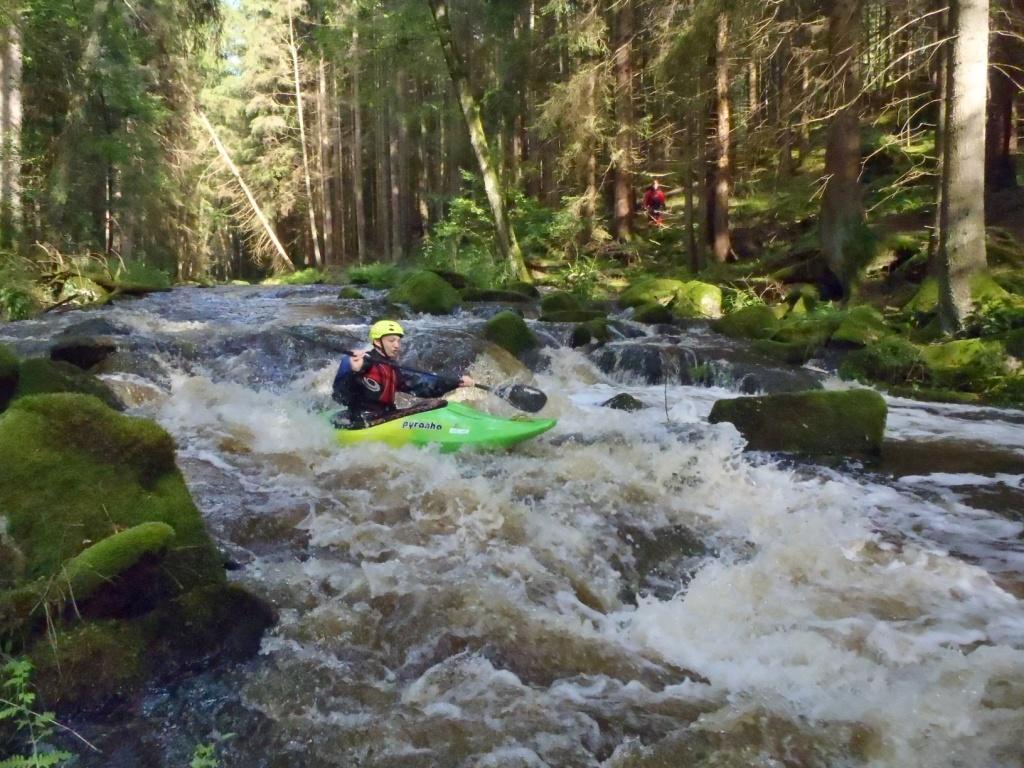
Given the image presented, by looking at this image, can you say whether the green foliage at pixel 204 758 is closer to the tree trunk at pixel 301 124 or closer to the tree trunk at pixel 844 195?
the tree trunk at pixel 844 195

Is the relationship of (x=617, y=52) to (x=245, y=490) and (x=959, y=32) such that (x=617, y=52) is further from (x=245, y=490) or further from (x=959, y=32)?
(x=245, y=490)

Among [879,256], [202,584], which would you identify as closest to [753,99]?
[879,256]

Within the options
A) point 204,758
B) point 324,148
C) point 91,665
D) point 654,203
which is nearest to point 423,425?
point 91,665

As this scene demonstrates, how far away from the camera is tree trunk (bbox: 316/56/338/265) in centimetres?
3109

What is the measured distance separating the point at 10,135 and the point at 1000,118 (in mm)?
18290

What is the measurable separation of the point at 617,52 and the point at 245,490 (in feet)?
48.4

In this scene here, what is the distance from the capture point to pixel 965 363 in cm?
961

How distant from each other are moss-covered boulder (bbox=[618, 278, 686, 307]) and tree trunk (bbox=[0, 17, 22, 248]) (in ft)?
38.3

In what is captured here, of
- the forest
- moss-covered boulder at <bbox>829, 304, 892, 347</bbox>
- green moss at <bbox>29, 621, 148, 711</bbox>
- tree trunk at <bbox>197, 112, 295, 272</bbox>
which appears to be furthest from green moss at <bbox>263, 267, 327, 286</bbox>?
green moss at <bbox>29, 621, 148, 711</bbox>

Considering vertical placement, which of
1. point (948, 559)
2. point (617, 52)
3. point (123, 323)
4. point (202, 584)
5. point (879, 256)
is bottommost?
point (948, 559)

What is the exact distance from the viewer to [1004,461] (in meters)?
6.85

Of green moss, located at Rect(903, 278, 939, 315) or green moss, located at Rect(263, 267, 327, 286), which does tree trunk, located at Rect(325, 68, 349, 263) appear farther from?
green moss, located at Rect(903, 278, 939, 315)

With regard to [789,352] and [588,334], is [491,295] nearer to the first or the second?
[588,334]

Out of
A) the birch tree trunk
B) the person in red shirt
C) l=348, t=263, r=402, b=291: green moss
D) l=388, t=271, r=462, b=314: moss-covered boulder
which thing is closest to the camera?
l=388, t=271, r=462, b=314: moss-covered boulder
